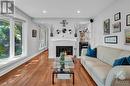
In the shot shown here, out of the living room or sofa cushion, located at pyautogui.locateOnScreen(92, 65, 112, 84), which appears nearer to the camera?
sofa cushion, located at pyautogui.locateOnScreen(92, 65, 112, 84)

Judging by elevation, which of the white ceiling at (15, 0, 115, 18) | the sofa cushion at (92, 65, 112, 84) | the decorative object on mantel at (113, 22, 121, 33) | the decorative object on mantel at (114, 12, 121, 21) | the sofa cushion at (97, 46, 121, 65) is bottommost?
the sofa cushion at (92, 65, 112, 84)

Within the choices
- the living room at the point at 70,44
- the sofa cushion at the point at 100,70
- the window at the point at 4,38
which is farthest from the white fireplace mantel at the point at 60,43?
the sofa cushion at the point at 100,70

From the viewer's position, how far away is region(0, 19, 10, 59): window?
575 cm

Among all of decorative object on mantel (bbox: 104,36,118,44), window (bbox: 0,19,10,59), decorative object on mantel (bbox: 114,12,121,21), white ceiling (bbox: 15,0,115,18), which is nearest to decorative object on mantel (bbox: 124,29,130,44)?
decorative object on mantel (bbox: 114,12,121,21)

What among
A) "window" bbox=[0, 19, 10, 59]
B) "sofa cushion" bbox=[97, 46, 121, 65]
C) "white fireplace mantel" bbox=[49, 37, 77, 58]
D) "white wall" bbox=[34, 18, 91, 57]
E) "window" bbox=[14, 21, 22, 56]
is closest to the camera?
"sofa cushion" bbox=[97, 46, 121, 65]

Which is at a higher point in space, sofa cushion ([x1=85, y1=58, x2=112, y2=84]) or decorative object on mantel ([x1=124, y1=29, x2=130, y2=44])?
decorative object on mantel ([x1=124, y1=29, x2=130, y2=44])

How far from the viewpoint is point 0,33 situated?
18.6ft

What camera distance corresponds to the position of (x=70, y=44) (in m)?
9.52

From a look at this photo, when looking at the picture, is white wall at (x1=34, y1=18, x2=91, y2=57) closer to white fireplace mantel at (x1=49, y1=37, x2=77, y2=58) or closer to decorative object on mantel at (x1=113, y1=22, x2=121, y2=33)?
white fireplace mantel at (x1=49, y1=37, x2=77, y2=58)

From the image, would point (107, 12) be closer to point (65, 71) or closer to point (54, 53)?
point (65, 71)

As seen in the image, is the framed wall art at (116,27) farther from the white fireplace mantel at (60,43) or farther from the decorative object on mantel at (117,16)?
the white fireplace mantel at (60,43)

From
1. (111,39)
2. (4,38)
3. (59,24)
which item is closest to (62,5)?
(111,39)

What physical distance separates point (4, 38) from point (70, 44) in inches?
172

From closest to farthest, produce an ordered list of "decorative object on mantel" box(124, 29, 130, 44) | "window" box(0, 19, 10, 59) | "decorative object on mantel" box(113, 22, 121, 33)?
"decorative object on mantel" box(124, 29, 130, 44)
"decorative object on mantel" box(113, 22, 121, 33)
"window" box(0, 19, 10, 59)
